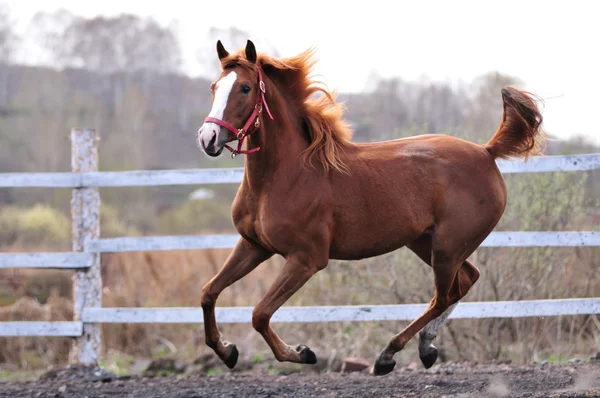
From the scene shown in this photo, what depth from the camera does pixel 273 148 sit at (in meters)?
4.72

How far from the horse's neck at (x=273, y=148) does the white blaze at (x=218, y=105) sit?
Answer: 0.38 m

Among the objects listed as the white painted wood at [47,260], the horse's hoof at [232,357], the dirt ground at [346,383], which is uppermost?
the white painted wood at [47,260]

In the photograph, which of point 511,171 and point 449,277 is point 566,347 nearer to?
point 511,171

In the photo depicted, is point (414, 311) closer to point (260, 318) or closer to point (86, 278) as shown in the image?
point (260, 318)

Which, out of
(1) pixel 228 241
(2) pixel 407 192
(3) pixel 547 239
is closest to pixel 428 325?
(2) pixel 407 192

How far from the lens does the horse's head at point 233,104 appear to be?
13.7ft

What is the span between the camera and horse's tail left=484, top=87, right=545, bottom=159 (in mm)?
5391

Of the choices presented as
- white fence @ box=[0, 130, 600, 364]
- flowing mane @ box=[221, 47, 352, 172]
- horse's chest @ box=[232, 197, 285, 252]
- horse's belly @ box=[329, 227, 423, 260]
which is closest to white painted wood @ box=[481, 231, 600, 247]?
white fence @ box=[0, 130, 600, 364]

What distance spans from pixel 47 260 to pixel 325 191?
3068 millimetres

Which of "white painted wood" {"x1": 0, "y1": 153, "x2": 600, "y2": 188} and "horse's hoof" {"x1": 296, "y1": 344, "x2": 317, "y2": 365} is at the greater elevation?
"white painted wood" {"x1": 0, "y1": 153, "x2": 600, "y2": 188}

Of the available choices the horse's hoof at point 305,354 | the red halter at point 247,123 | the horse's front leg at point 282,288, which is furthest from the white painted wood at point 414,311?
the red halter at point 247,123

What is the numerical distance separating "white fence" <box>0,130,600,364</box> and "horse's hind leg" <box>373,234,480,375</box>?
104cm

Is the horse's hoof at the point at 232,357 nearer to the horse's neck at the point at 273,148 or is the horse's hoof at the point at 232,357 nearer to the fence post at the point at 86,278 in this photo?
the horse's neck at the point at 273,148

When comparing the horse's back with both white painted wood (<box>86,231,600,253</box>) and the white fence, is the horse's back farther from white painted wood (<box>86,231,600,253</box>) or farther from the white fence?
the white fence
